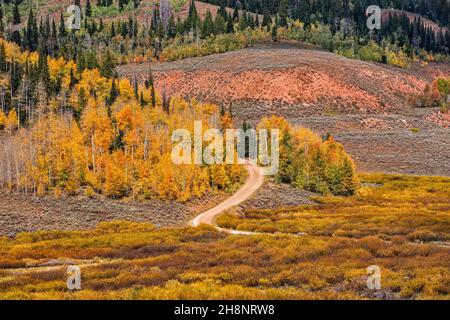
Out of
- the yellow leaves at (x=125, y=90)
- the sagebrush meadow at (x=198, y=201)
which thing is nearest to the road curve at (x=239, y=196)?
the sagebrush meadow at (x=198, y=201)

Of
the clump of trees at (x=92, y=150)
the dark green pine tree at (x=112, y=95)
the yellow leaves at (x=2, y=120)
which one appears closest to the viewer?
the clump of trees at (x=92, y=150)

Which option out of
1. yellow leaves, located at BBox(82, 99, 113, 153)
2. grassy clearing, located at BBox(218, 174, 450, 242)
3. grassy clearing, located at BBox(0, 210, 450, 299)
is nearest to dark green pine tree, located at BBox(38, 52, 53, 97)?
yellow leaves, located at BBox(82, 99, 113, 153)

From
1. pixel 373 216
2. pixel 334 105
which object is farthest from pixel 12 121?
pixel 334 105

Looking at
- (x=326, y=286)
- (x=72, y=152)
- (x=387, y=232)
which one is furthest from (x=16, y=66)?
(x=326, y=286)

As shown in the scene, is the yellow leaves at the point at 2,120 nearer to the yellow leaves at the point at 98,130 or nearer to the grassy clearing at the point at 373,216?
the yellow leaves at the point at 98,130

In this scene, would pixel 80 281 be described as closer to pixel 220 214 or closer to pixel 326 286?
pixel 326 286
